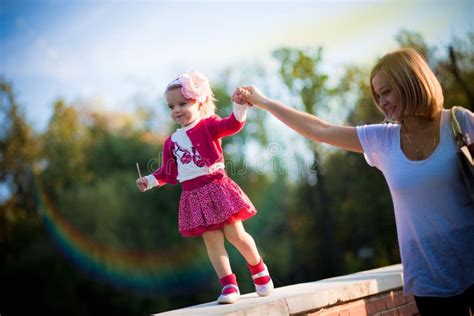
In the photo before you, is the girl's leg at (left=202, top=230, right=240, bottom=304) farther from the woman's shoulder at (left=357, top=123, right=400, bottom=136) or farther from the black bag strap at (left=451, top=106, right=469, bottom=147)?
the black bag strap at (left=451, top=106, right=469, bottom=147)

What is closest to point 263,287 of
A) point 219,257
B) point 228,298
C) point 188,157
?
point 228,298

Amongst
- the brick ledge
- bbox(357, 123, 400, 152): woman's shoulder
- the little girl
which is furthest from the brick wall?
bbox(357, 123, 400, 152): woman's shoulder

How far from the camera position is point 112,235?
891 inches

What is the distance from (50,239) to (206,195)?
71.4ft

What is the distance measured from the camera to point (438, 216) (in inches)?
89.2

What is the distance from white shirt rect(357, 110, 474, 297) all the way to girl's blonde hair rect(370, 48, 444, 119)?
0.10 meters

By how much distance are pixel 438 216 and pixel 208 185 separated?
1835mm

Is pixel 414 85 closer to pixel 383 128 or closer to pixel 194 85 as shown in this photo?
pixel 383 128

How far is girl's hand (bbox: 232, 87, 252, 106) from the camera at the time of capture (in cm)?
330

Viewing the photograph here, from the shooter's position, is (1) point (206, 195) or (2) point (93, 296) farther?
(2) point (93, 296)

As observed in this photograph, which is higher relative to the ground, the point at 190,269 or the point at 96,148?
the point at 96,148

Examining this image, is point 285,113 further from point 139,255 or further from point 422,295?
point 139,255

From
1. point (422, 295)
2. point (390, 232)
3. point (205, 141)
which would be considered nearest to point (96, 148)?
point (390, 232)

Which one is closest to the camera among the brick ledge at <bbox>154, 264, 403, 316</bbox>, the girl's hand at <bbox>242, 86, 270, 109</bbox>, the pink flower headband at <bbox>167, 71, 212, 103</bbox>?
the girl's hand at <bbox>242, 86, 270, 109</bbox>
